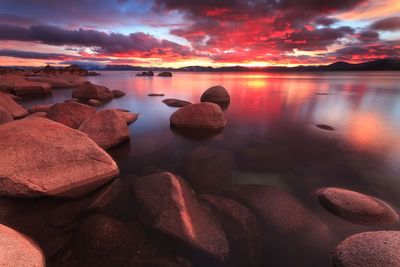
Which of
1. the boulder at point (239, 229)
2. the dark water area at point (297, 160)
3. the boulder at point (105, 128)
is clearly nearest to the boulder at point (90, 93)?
the dark water area at point (297, 160)

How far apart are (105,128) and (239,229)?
18.8 feet

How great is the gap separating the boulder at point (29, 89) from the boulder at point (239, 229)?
25.1 meters

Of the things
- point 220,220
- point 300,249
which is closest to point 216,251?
point 220,220

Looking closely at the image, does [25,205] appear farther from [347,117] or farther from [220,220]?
[347,117]

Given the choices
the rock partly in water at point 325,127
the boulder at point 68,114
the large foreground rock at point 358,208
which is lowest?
the large foreground rock at point 358,208

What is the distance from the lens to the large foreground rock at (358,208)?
3.58 meters

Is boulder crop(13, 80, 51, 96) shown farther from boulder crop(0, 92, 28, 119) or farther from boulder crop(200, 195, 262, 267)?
boulder crop(200, 195, 262, 267)

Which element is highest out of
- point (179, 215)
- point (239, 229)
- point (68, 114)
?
point (68, 114)

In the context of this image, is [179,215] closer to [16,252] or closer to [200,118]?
[16,252]

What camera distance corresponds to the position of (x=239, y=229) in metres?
3.41

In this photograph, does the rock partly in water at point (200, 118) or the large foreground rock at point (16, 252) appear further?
the rock partly in water at point (200, 118)

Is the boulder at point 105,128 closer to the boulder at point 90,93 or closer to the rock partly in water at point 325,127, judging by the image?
the rock partly in water at point 325,127

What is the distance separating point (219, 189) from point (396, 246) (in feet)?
10.2

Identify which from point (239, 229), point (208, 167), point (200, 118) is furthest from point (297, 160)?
point (200, 118)
